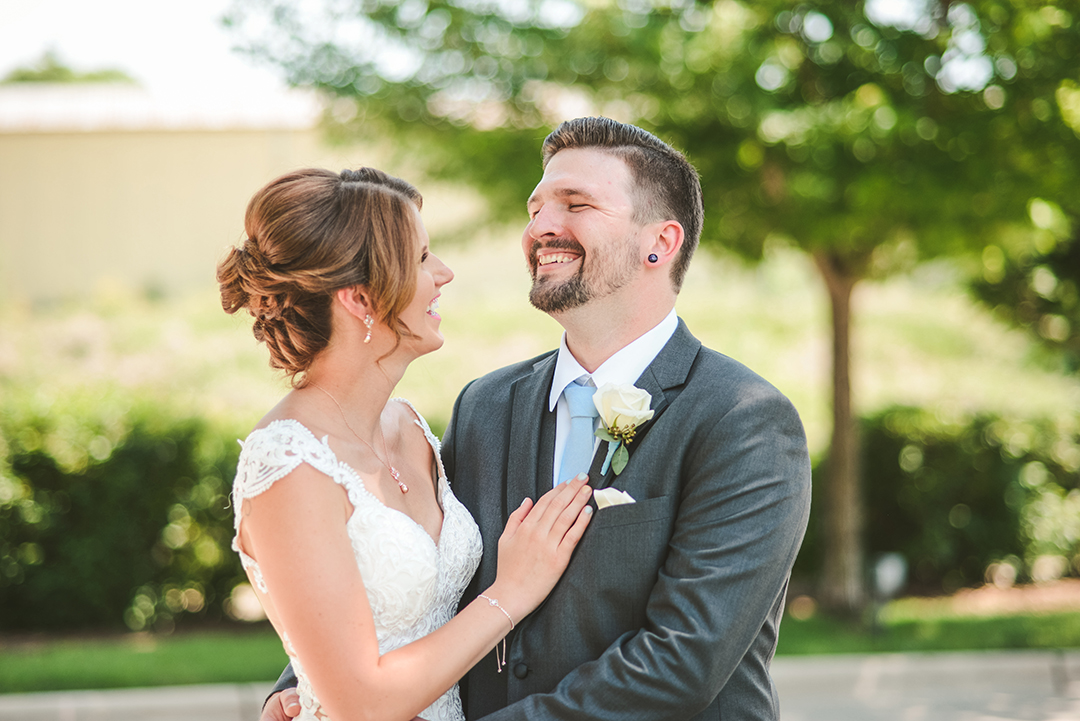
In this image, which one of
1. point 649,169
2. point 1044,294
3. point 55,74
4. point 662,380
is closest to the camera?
point 662,380

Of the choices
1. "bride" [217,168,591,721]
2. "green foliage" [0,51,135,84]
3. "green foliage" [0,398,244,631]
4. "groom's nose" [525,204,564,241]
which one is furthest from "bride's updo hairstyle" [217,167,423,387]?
"green foliage" [0,51,135,84]

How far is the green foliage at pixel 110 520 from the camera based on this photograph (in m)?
7.86

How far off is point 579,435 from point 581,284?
1.40ft

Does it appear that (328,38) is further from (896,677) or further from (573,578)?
(896,677)

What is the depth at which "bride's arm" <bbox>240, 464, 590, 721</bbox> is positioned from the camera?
7.36 feet

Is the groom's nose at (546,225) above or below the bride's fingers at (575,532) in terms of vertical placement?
above

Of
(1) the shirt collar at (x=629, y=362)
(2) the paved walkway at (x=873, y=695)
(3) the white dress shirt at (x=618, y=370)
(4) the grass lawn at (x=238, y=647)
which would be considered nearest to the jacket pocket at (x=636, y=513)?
(3) the white dress shirt at (x=618, y=370)

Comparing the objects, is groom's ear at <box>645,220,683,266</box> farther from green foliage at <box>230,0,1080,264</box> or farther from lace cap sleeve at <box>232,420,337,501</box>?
green foliage at <box>230,0,1080,264</box>

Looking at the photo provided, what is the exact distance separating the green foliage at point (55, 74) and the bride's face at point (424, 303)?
30.4 m

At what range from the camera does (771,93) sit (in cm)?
646

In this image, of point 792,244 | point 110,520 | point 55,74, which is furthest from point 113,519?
point 55,74

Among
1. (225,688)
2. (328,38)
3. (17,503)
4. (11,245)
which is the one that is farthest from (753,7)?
(11,245)

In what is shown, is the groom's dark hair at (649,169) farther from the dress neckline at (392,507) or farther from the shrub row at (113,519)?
the shrub row at (113,519)

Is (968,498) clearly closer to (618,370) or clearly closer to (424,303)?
(618,370)
